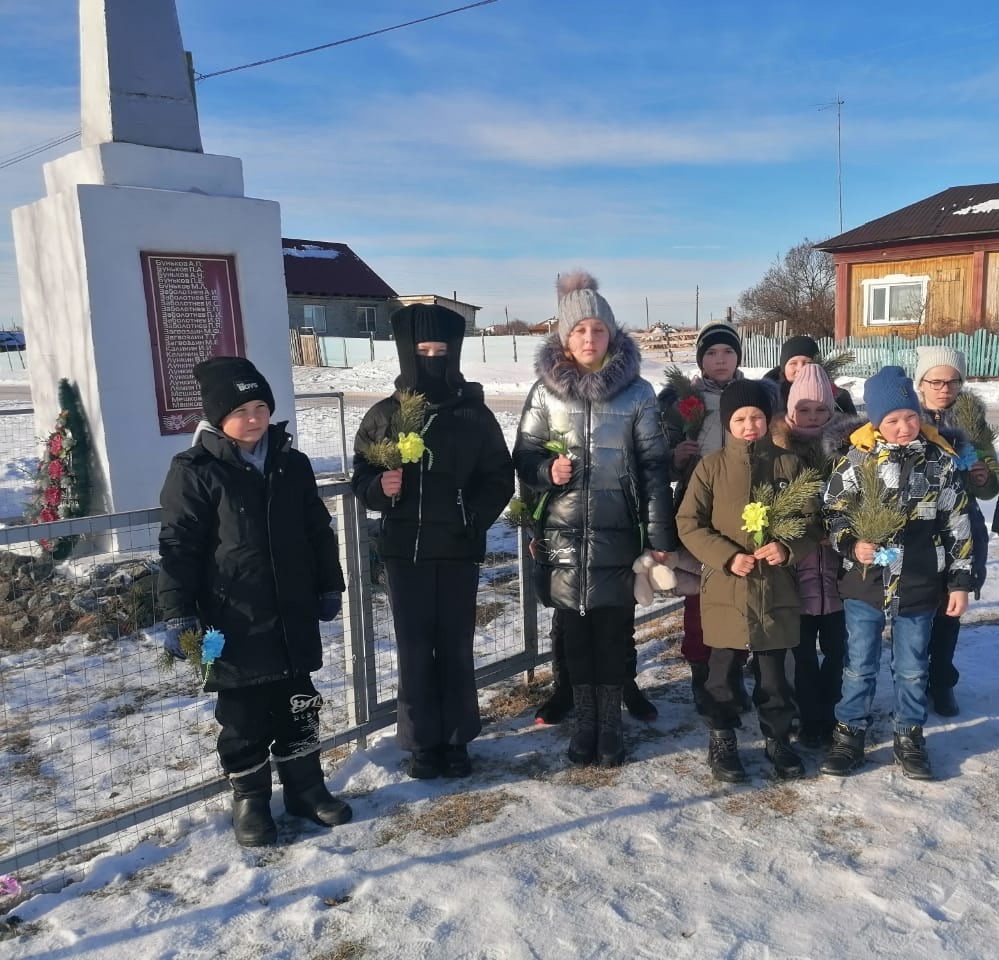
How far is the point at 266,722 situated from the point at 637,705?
1739mm

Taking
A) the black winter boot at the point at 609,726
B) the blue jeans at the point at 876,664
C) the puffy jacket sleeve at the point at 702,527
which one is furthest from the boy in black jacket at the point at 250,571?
the blue jeans at the point at 876,664

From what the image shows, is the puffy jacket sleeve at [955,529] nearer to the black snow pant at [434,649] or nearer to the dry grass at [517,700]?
the black snow pant at [434,649]

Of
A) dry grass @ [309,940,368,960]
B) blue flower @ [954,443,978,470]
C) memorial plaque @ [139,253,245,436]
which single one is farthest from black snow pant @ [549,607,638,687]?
memorial plaque @ [139,253,245,436]

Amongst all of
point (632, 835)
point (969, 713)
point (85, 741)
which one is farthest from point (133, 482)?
point (969, 713)

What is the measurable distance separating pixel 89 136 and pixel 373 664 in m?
4.37

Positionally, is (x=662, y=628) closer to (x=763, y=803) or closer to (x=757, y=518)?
(x=763, y=803)

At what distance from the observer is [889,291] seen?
77.4ft

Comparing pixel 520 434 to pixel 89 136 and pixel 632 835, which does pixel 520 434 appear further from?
pixel 89 136

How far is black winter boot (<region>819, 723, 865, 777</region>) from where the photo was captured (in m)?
3.24

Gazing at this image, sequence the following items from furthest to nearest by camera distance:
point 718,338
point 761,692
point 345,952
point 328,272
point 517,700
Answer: point 328,272, point 517,700, point 718,338, point 761,692, point 345,952

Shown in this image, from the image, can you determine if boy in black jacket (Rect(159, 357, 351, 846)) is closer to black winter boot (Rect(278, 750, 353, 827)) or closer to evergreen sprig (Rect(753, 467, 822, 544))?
black winter boot (Rect(278, 750, 353, 827))

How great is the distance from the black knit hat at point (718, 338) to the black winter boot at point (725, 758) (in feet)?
5.47

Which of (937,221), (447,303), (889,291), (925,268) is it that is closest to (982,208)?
(937,221)

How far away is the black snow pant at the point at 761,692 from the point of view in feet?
10.6
